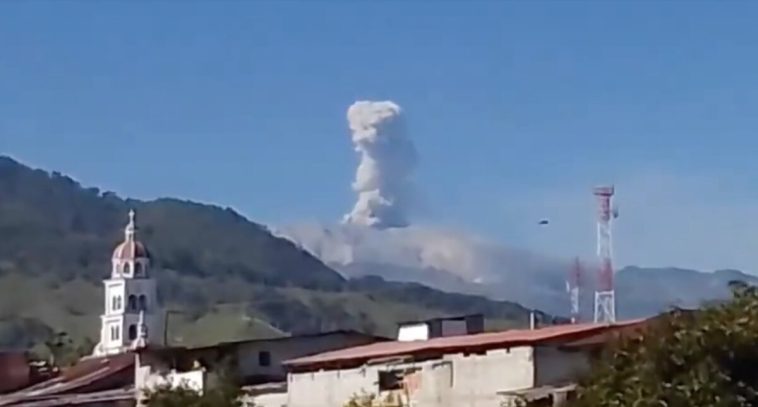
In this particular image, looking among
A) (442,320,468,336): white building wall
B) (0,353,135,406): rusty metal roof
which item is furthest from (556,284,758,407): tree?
(0,353,135,406): rusty metal roof

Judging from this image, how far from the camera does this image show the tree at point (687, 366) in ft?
160

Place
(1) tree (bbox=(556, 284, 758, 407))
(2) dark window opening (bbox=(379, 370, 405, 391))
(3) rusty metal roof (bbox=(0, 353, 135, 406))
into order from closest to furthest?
(1) tree (bbox=(556, 284, 758, 407)) → (2) dark window opening (bbox=(379, 370, 405, 391)) → (3) rusty metal roof (bbox=(0, 353, 135, 406))

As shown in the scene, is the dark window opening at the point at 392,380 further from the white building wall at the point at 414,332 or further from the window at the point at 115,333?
the window at the point at 115,333

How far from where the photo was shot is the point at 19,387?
326 ft

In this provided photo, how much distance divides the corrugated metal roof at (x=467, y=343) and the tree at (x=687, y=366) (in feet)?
26.1

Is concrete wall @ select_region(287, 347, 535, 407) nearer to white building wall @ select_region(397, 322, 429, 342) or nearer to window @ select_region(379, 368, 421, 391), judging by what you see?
window @ select_region(379, 368, 421, 391)

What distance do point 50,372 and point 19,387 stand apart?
529 cm

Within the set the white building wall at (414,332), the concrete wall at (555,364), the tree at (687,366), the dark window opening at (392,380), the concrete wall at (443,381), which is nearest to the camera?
the tree at (687,366)

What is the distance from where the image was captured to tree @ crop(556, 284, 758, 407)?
1917 inches

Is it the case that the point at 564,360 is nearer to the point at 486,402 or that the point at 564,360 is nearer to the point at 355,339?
the point at 486,402

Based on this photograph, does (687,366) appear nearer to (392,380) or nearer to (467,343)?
(467,343)

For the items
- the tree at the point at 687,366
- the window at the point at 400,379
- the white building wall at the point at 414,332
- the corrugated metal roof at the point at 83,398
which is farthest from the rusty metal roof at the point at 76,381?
the tree at the point at 687,366

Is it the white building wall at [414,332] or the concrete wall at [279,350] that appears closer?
the white building wall at [414,332]

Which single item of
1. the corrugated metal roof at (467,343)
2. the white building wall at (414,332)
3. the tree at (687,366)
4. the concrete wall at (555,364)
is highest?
the white building wall at (414,332)
